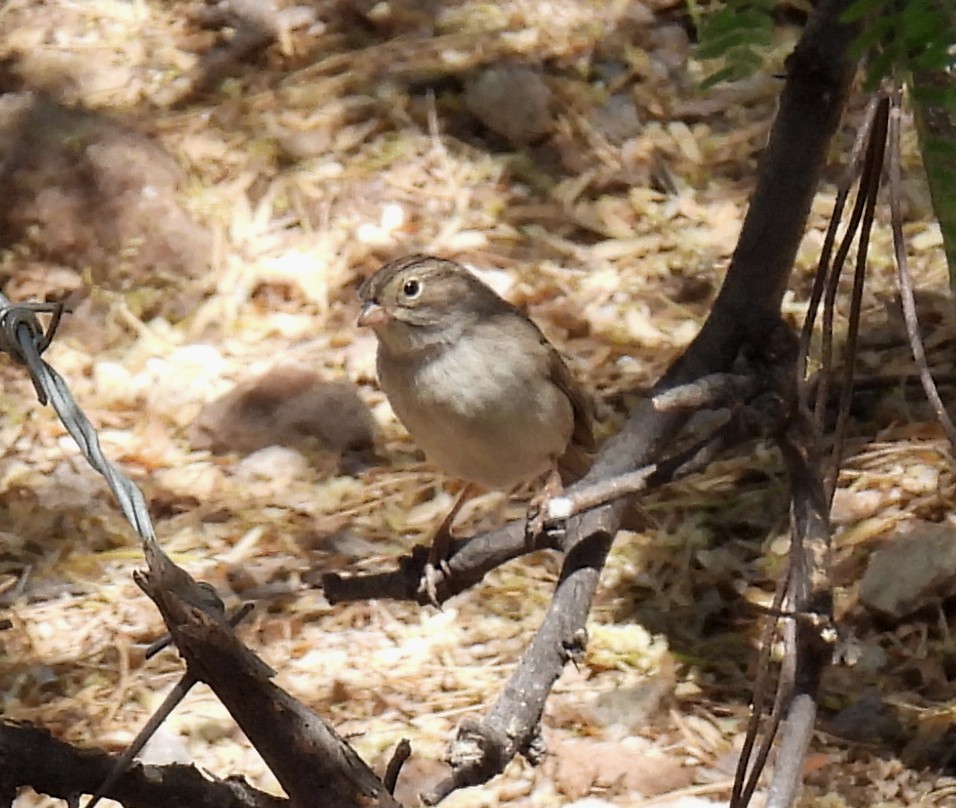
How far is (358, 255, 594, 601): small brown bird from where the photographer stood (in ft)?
11.5

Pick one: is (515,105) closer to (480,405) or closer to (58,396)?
(480,405)

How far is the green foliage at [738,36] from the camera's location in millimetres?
2023

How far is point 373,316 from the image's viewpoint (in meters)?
3.66

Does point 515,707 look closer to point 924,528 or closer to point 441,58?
point 924,528

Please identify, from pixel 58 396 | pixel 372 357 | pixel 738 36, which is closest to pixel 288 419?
pixel 372 357

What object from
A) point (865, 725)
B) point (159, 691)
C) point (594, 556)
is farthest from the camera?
point (159, 691)

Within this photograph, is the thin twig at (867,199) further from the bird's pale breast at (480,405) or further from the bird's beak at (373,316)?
the bird's beak at (373,316)

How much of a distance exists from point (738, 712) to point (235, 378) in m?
2.23

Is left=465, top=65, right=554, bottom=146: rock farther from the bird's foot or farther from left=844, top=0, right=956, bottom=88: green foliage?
left=844, top=0, right=956, bottom=88: green foliage

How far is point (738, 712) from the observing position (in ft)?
12.6

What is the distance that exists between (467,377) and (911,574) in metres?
1.34

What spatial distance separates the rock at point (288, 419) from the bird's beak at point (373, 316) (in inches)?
51.9

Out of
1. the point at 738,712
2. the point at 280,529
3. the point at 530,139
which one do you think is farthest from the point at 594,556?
the point at 530,139

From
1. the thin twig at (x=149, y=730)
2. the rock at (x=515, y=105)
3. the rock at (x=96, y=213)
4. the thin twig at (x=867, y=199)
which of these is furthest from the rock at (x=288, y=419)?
the thin twig at (x=149, y=730)
